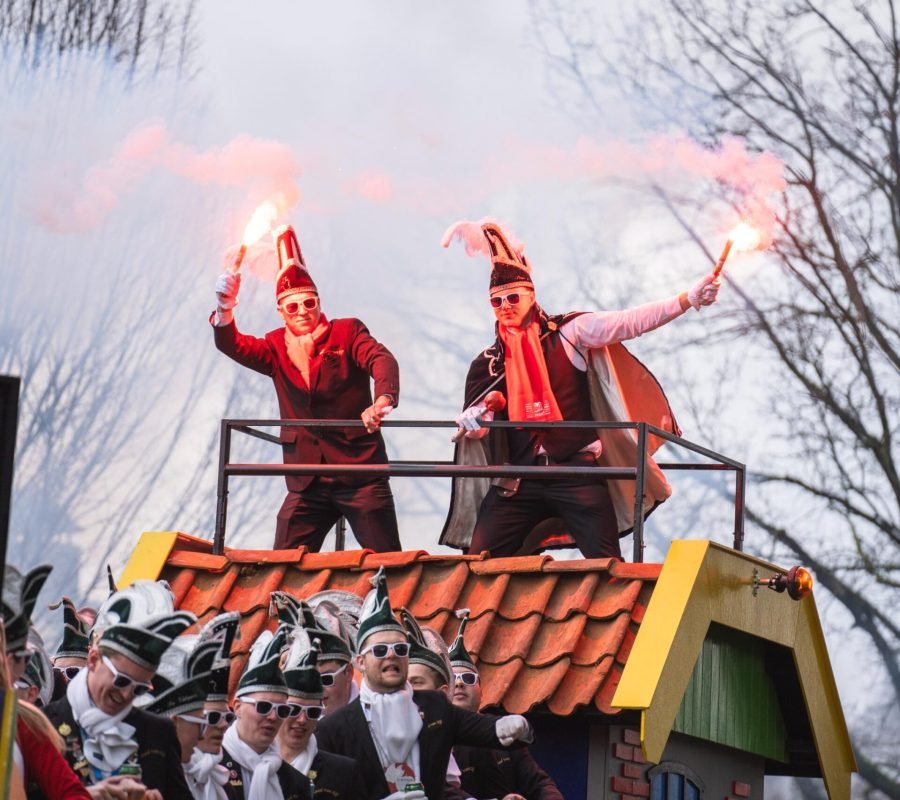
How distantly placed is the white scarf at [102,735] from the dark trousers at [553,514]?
4.20 m

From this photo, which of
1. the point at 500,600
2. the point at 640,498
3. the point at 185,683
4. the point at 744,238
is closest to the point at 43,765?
the point at 185,683

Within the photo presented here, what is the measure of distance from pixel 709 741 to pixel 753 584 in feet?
2.47

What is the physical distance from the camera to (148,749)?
5.70 metres

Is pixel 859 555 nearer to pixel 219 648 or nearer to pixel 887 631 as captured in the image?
pixel 887 631

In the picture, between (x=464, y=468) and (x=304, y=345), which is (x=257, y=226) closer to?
(x=304, y=345)

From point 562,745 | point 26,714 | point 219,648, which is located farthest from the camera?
point 562,745

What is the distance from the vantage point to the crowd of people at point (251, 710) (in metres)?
5.51

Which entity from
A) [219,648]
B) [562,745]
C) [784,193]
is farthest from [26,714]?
[784,193]

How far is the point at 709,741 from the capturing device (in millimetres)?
9359

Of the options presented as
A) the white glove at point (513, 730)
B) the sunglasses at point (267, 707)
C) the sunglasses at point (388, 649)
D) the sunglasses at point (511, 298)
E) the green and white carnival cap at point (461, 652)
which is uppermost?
the sunglasses at point (511, 298)

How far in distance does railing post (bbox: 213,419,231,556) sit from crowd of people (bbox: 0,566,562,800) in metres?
1.59

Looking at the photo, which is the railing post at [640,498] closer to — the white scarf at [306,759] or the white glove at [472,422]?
the white glove at [472,422]

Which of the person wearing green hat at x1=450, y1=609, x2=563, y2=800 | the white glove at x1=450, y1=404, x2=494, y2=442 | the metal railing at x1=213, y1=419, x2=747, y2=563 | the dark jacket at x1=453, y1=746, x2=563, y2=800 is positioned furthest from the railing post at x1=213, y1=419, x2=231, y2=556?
the dark jacket at x1=453, y1=746, x2=563, y2=800

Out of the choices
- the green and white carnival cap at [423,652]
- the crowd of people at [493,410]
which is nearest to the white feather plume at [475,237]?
the crowd of people at [493,410]
